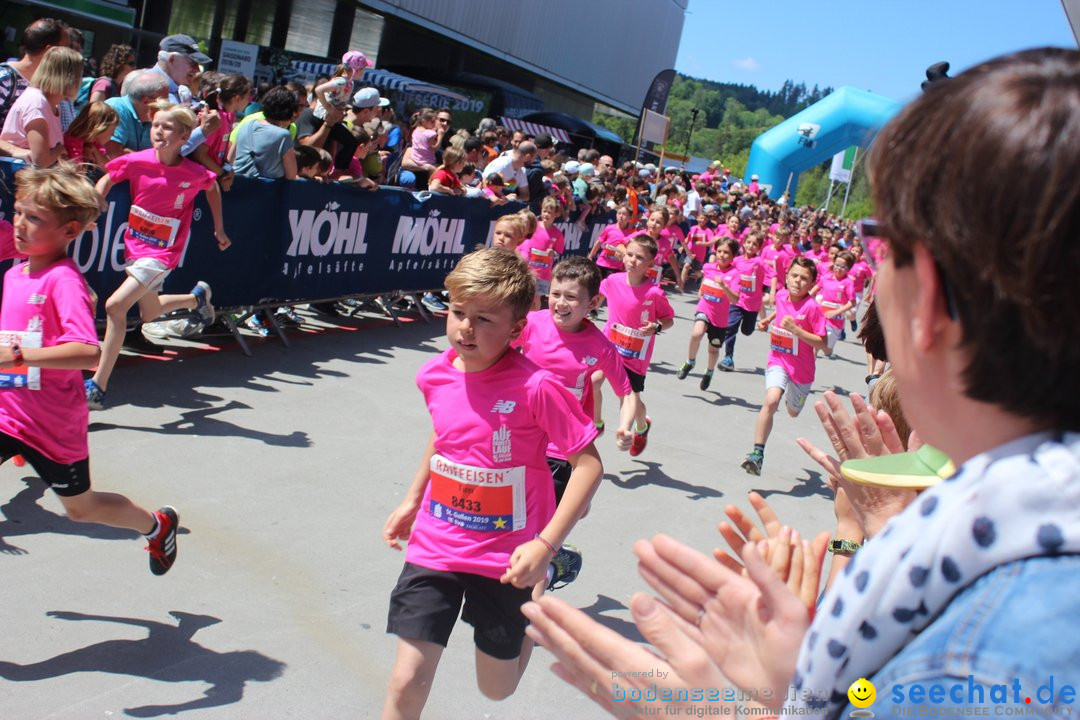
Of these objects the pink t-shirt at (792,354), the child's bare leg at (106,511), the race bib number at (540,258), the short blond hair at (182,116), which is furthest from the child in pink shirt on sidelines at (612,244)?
the child's bare leg at (106,511)

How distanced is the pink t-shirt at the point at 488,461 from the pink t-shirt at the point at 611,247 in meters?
10.9

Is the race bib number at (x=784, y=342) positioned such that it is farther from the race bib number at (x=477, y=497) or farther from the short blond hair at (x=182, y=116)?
the race bib number at (x=477, y=497)

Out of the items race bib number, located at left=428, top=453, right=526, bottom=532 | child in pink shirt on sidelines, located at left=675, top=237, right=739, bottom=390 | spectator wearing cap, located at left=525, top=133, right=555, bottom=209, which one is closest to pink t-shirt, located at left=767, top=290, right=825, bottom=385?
child in pink shirt on sidelines, located at left=675, top=237, right=739, bottom=390

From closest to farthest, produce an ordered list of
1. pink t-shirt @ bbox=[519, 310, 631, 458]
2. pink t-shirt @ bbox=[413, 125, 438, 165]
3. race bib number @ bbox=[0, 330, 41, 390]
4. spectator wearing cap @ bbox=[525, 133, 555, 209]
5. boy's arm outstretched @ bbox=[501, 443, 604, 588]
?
boy's arm outstretched @ bbox=[501, 443, 604, 588]
race bib number @ bbox=[0, 330, 41, 390]
pink t-shirt @ bbox=[519, 310, 631, 458]
pink t-shirt @ bbox=[413, 125, 438, 165]
spectator wearing cap @ bbox=[525, 133, 555, 209]

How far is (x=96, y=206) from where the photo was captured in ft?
13.6

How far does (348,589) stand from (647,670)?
12.7 feet

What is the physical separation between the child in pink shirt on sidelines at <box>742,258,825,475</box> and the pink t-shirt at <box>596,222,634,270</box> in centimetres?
501

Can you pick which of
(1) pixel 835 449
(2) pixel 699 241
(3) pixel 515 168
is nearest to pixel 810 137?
(2) pixel 699 241

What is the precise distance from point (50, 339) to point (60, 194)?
568 mm

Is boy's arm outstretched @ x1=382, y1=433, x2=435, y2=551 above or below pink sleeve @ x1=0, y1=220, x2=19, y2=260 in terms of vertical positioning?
below

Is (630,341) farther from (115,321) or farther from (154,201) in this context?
(115,321)

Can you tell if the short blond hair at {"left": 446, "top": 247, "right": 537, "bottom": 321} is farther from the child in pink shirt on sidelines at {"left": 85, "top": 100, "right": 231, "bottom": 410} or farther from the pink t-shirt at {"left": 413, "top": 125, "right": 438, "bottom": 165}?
the pink t-shirt at {"left": 413, "top": 125, "right": 438, "bottom": 165}

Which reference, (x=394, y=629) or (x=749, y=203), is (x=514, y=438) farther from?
(x=749, y=203)

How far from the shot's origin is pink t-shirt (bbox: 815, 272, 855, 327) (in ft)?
46.0
